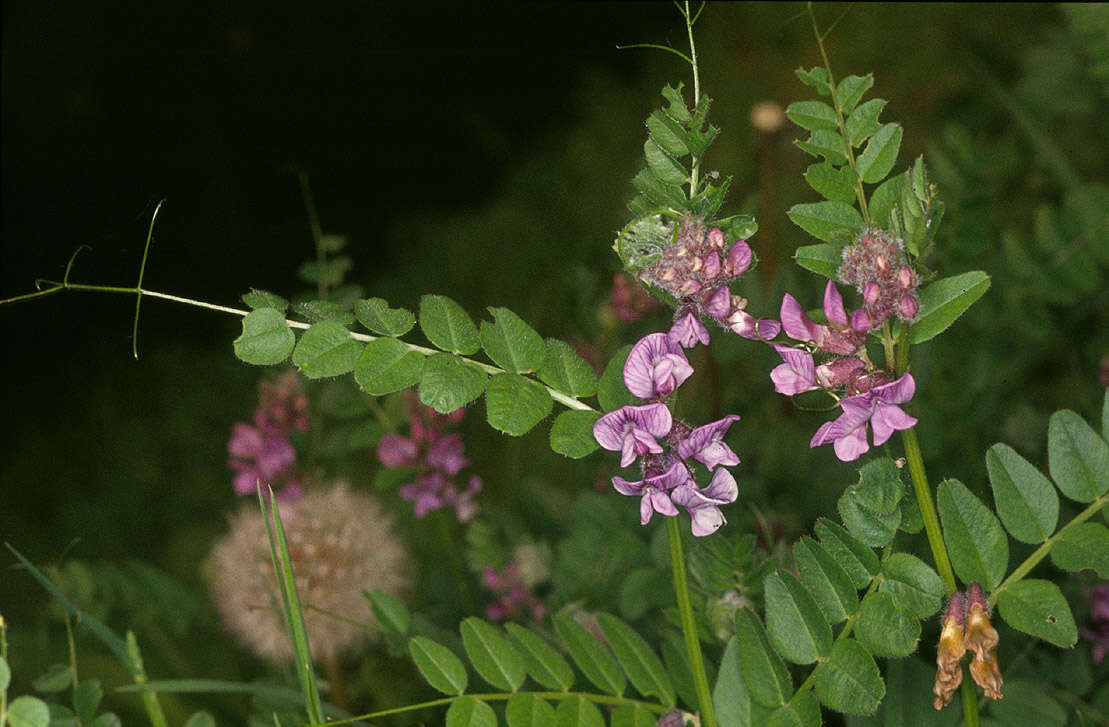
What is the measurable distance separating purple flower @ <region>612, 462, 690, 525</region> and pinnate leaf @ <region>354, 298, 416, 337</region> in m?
0.14

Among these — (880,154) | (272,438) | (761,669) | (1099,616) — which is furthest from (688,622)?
(272,438)

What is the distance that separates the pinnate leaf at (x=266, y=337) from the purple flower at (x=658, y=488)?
0.56 ft

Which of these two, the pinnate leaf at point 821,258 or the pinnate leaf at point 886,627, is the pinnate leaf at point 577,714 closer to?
the pinnate leaf at point 886,627

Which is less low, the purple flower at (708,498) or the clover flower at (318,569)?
the purple flower at (708,498)

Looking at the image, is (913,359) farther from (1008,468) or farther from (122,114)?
(122,114)

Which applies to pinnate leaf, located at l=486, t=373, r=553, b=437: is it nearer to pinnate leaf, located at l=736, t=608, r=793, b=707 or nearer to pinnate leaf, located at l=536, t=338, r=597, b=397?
pinnate leaf, located at l=536, t=338, r=597, b=397

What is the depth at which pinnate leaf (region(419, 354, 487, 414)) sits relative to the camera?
0.48 metres

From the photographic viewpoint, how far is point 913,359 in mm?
834

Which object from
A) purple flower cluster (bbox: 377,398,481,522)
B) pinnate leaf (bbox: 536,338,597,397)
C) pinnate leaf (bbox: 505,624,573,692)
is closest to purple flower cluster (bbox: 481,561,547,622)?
purple flower cluster (bbox: 377,398,481,522)

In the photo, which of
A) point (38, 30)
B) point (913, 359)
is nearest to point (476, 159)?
point (38, 30)

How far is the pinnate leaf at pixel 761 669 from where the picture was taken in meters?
0.48

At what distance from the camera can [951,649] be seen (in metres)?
0.44

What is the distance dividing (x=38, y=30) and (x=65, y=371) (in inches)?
18.7

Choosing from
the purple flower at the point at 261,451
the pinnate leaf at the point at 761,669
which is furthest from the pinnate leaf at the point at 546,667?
the purple flower at the point at 261,451
